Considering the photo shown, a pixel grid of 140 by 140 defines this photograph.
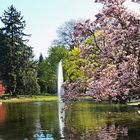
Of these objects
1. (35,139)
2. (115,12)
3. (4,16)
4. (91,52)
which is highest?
(4,16)

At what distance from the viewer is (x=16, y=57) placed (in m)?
83.4

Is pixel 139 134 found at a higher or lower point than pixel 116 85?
lower

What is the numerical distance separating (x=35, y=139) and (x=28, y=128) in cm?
516

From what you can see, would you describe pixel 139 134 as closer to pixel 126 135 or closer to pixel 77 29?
pixel 126 135

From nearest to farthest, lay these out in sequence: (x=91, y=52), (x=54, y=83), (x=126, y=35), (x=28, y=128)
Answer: (x=126, y=35)
(x=91, y=52)
(x=28, y=128)
(x=54, y=83)

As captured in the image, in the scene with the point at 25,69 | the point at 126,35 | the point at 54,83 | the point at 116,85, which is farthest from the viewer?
the point at 54,83

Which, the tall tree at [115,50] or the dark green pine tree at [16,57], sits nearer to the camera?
the tall tree at [115,50]

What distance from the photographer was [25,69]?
84.6 metres

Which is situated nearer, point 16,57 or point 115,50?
point 115,50

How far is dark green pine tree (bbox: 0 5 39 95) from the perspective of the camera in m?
81.4

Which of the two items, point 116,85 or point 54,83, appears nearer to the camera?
point 116,85

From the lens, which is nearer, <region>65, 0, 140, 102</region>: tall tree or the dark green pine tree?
<region>65, 0, 140, 102</region>: tall tree

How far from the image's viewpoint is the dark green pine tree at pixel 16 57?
267ft

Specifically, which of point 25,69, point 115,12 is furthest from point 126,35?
point 25,69
